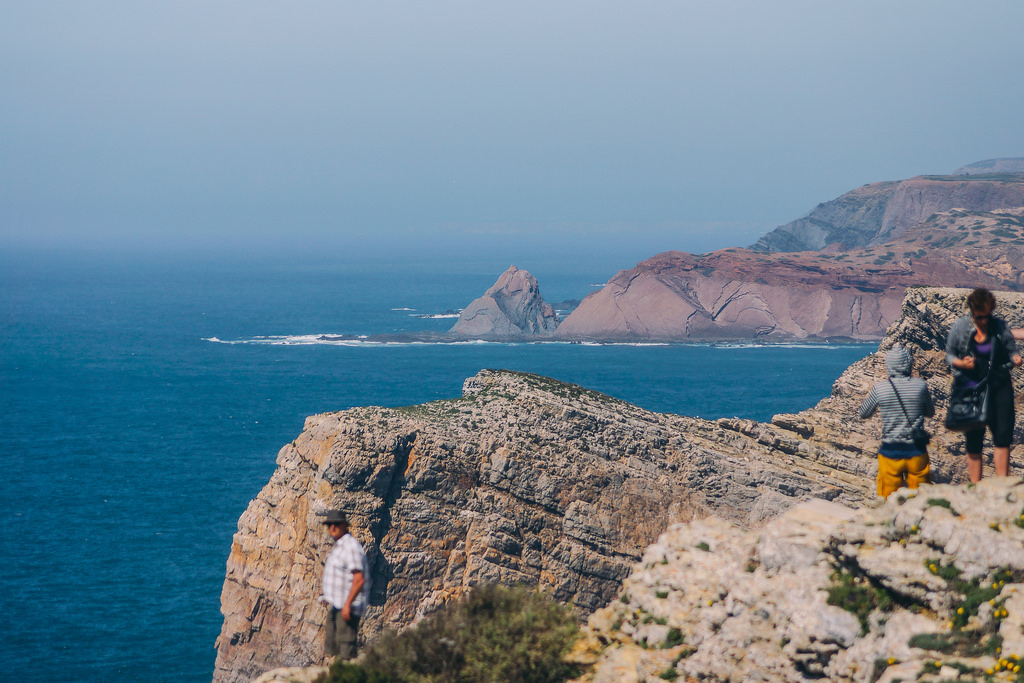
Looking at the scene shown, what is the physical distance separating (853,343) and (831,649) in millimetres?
178175

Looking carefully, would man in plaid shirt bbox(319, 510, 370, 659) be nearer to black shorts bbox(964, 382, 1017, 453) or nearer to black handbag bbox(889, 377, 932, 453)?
black handbag bbox(889, 377, 932, 453)

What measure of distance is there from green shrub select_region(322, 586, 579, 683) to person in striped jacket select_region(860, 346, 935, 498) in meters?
5.64

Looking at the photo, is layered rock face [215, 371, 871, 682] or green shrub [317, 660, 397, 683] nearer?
green shrub [317, 660, 397, 683]

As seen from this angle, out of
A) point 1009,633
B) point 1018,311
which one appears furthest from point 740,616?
point 1018,311

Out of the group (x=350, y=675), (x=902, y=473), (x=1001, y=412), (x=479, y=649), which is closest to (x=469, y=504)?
(x=479, y=649)

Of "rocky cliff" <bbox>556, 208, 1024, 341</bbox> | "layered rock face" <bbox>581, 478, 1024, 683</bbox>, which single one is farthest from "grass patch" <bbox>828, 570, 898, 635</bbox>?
"rocky cliff" <bbox>556, 208, 1024, 341</bbox>

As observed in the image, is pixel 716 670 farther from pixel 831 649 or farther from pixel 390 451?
pixel 390 451

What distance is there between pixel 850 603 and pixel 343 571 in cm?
701

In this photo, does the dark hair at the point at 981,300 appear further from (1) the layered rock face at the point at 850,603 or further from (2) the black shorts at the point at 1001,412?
(1) the layered rock face at the point at 850,603

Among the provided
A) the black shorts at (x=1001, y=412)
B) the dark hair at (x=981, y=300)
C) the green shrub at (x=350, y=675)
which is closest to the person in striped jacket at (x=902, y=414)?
the black shorts at (x=1001, y=412)

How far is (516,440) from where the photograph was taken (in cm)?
4028

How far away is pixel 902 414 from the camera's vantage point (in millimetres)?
13500

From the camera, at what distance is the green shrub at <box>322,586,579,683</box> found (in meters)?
13.2

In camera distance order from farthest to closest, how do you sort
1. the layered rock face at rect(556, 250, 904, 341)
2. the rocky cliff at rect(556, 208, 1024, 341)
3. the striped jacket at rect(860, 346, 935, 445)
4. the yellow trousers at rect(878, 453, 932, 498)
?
the layered rock face at rect(556, 250, 904, 341) < the rocky cliff at rect(556, 208, 1024, 341) < the yellow trousers at rect(878, 453, 932, 498) < the striped jacket at rect(860, 346, 935, 445)
